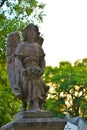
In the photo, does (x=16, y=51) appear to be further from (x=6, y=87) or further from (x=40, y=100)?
(x=6, y=87)

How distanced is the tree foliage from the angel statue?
135 feet

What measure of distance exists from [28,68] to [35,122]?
3.53ft

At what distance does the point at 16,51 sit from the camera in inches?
364

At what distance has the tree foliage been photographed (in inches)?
2010

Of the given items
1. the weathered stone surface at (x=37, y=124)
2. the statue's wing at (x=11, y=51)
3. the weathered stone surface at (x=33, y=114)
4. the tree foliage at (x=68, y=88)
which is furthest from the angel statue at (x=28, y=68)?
the tree foliage at (x=68, y=88)

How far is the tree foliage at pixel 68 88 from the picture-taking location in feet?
168

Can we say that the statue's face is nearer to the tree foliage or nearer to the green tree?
the green tree

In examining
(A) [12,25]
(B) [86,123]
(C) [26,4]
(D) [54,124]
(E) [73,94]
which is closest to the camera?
(D) [54,124]

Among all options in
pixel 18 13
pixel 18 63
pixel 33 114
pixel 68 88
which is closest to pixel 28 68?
pixel 18 63

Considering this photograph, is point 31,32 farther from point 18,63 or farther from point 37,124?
point 37,124

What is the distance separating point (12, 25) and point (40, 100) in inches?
530

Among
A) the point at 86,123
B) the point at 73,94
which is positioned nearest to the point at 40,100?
the point at 73,94

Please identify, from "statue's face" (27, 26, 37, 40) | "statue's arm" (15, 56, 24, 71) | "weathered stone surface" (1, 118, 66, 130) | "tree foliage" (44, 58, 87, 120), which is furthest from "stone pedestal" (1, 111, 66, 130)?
"tree foliage" (44, 58, 87, 120)

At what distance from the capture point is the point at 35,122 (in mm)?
8438
